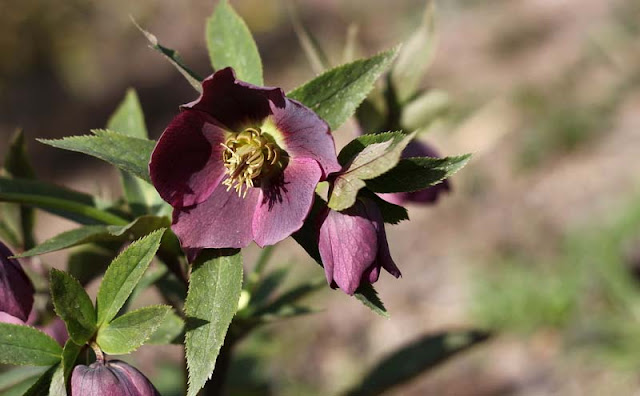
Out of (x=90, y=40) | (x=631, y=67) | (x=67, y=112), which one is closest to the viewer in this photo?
(x=631, y=67)

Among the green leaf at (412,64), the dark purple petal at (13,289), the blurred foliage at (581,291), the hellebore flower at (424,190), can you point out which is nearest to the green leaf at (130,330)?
the dark purple petal at (13,289)

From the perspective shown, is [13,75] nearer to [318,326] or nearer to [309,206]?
[318,326]

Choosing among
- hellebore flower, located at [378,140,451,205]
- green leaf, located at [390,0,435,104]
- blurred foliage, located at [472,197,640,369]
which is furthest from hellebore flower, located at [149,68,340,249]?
blurred foliage, located at [472,197,640,369]

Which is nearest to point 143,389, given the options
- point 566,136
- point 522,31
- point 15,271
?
point 15,271

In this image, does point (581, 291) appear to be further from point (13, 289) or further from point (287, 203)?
point (13, 289)

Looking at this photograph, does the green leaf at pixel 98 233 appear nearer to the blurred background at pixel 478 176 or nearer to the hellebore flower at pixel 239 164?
the hellebore flower at pixel 239 164

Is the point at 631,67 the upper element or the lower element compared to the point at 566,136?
upper

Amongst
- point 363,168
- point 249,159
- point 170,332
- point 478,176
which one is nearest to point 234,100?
point 249,159
